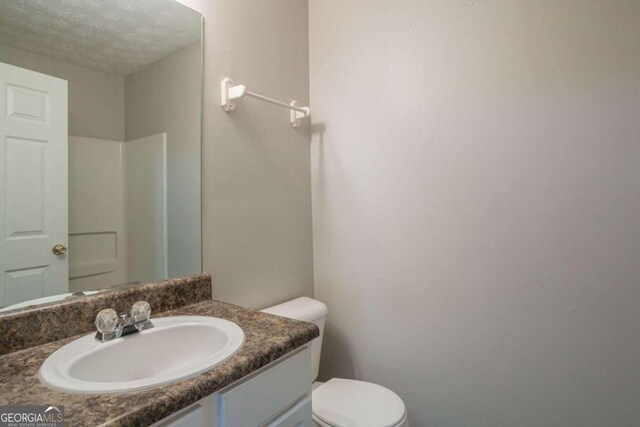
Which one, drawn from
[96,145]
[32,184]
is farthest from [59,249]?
[96,145]


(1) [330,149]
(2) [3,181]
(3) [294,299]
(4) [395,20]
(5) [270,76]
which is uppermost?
(4) [395,20]

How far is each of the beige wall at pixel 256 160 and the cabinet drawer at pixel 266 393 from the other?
0.54 metres

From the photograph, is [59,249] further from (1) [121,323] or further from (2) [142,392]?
(2) [142,392]

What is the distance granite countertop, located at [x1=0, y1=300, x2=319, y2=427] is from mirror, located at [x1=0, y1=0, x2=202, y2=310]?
0.22 metres

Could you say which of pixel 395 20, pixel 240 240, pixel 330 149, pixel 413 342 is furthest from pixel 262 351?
pixel 395 20

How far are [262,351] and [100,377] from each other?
1.34ft

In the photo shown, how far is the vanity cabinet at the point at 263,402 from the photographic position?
641mm

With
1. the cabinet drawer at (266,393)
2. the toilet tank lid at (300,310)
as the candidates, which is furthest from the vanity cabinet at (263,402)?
the toilet tank lid at (300,310)

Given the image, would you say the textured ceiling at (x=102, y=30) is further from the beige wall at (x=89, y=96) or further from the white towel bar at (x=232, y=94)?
the white towel bar at (x=232, y=94)

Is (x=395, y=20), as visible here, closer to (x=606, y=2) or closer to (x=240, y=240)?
(x=606, y=2)

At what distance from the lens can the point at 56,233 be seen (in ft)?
2.90

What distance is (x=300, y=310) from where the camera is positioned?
1.41 m

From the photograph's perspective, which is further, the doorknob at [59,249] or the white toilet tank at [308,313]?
the white toilet tank at [308,313]

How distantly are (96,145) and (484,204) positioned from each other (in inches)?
53.2
